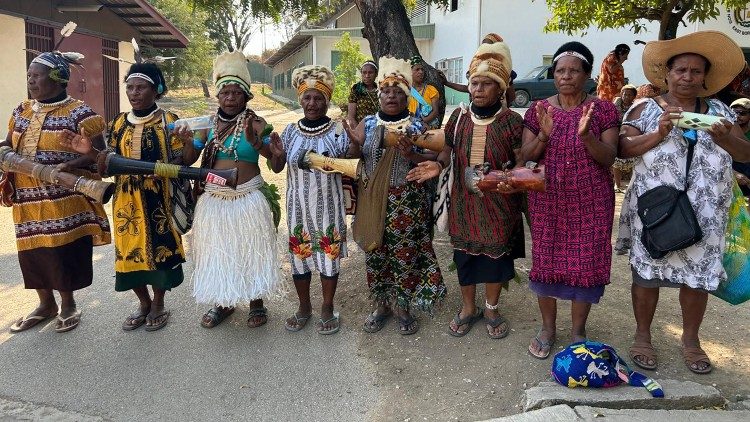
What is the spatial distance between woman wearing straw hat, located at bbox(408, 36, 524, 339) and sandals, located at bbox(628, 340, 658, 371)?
0.76 m

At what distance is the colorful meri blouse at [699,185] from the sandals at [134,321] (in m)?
3.44

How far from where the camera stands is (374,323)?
13.2 ft

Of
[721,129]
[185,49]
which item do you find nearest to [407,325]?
[721,129]

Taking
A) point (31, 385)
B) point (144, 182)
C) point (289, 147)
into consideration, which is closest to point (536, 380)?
point (289, 147)

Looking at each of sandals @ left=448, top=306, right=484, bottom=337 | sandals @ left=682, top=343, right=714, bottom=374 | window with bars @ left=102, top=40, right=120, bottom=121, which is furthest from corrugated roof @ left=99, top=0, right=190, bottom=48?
sandals @ left=682, top=343, right=714, bottom=374

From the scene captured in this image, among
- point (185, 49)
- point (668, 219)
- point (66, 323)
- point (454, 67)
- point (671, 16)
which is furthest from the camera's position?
point (185, 49)

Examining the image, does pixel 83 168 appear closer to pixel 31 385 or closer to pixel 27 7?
pixel 31 385

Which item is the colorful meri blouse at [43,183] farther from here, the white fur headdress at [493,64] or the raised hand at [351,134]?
the white fur headdress at [493,64]

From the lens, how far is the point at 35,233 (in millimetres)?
3977

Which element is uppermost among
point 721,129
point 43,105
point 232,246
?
point 43,105

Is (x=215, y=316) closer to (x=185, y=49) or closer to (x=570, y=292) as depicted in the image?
(x=570, y=292)

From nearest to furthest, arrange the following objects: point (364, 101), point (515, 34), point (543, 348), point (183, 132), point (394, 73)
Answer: point (543, 348) → point (394, 73) → point (183, 132) → point (364, 101) → point (515, 34)

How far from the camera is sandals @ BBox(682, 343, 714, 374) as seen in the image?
127 inches

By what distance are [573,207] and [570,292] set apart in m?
0.51
